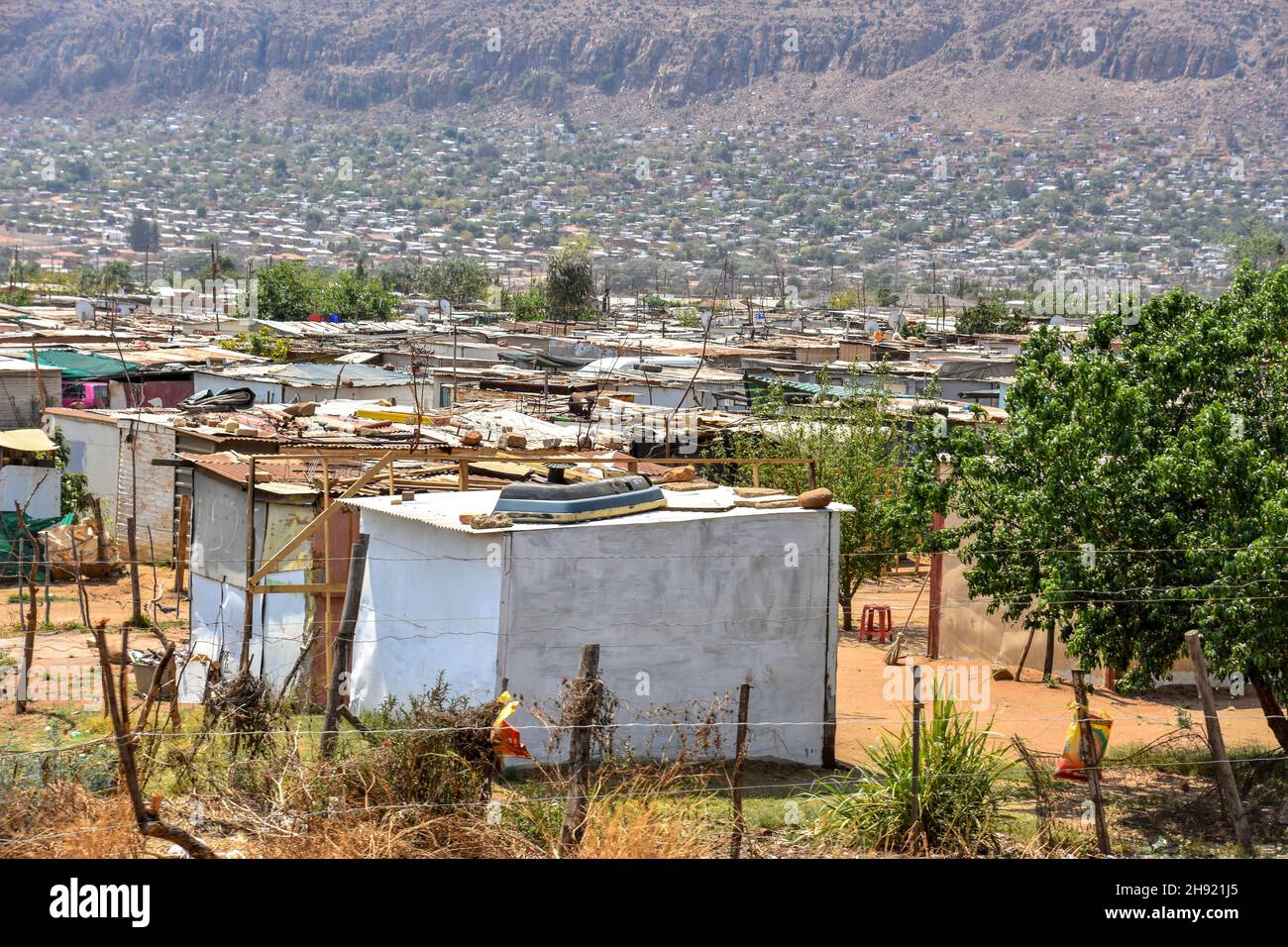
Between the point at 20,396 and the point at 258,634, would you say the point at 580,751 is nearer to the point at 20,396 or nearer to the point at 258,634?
the point at 258,634

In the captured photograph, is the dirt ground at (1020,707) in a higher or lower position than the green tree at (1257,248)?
lower

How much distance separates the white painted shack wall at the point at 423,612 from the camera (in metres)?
10.3

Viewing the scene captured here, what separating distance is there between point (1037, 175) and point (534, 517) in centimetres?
16232

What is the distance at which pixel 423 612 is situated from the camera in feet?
35.8

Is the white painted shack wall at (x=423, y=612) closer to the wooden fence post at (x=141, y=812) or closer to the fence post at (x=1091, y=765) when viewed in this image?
the wooden fence post at (x=141, y=812)

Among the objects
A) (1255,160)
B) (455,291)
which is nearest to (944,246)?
(1255,160)

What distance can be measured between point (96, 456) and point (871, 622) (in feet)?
41.0

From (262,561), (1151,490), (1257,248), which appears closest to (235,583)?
(262,561)

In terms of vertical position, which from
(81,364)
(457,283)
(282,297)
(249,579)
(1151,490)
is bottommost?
(249,579)

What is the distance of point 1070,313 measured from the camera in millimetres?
52688

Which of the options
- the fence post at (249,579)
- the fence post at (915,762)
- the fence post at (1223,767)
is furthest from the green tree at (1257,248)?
the fence post at (915,762)

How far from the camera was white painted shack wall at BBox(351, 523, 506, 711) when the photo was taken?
10.3 metres

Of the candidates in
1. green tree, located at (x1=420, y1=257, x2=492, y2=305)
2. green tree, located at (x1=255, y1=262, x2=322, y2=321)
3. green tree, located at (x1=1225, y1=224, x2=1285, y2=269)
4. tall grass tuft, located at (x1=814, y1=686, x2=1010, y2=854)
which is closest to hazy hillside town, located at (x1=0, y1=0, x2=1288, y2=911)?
tall grass tuft, located at (x1=814, y1=686, x2=1010, y2=854)

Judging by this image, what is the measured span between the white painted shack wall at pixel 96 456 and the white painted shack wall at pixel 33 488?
0.78 metres
